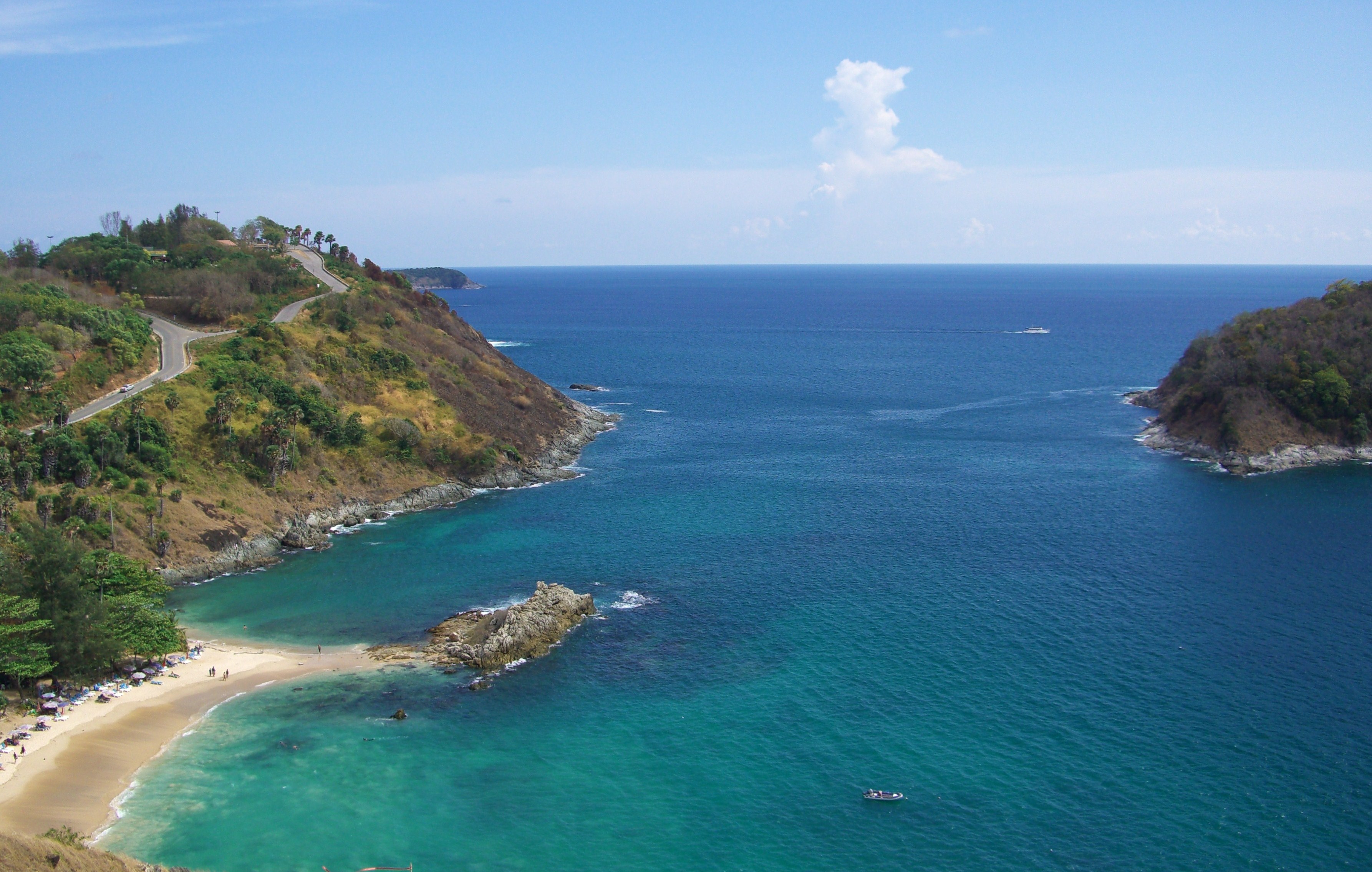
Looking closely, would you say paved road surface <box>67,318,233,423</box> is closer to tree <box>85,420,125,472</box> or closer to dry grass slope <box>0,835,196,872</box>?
tree <box>85,420,125,472</box>

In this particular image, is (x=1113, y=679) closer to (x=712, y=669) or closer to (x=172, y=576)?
(x=712, y=669)

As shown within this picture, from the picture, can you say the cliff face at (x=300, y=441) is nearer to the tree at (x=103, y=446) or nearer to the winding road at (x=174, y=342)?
the tree at (x=103, y=446)

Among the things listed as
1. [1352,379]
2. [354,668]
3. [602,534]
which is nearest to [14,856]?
[354,668]

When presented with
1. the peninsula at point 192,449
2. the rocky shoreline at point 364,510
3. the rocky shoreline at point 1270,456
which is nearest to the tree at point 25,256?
the peninsula at point 192,449

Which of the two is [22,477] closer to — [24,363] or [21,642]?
[24,363]

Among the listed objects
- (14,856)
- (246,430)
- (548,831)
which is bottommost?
(548,831)

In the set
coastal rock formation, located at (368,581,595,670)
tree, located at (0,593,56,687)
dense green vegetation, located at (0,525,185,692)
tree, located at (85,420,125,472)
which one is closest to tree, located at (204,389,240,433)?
tree, located at (85,420,125,472)
